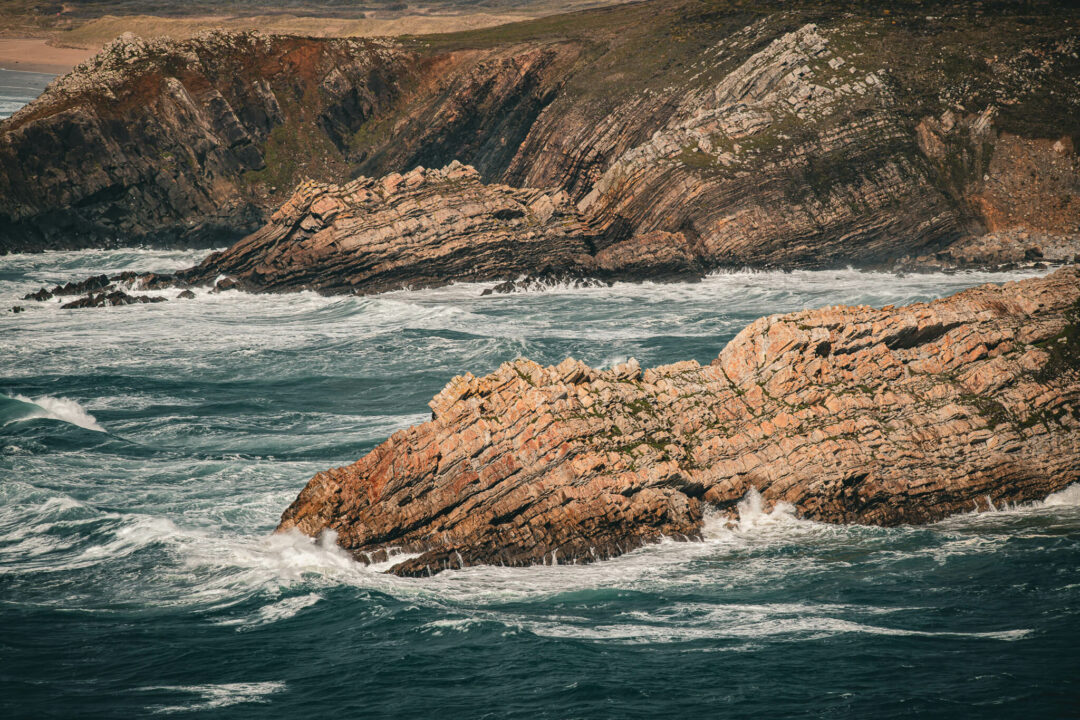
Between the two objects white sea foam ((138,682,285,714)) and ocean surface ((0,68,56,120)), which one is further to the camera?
ocean surface ((0,68,56,120))

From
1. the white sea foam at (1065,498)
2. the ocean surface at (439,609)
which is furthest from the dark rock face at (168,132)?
the white sea foam at (1065,498)

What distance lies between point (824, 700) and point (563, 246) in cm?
5629

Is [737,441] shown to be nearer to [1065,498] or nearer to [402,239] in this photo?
[1065,498]

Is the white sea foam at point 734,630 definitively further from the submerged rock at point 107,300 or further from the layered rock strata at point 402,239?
the submerged rock at point 107,300

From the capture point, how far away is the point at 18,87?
164625 mm

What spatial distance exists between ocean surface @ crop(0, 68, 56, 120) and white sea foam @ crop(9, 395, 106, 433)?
103 m

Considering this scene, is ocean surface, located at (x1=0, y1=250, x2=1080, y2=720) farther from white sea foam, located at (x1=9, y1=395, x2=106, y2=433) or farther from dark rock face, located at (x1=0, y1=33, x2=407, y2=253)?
dark rock face, located at (x1=0, y1=33, x2=407, y2=253)

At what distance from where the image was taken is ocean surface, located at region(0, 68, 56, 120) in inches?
5645

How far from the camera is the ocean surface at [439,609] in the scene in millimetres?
21438

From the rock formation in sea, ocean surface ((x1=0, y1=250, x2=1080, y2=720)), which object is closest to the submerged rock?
the rock formation in sea

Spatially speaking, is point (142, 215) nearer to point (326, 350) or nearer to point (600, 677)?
point (326, 350)

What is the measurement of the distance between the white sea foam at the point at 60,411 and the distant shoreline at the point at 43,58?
6124 inches

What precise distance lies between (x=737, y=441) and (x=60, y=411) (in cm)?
2990

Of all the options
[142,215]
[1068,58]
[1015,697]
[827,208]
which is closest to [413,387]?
[1015,697]
